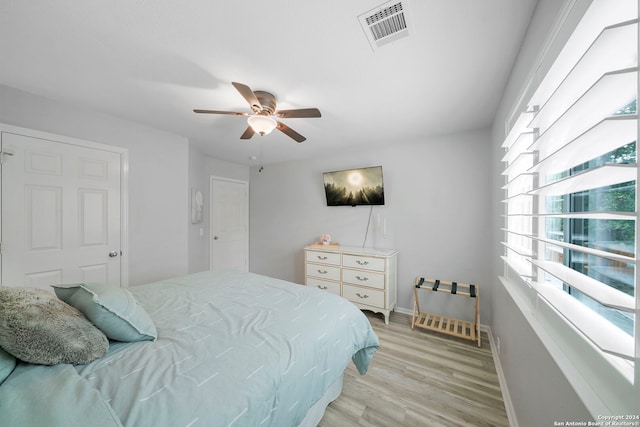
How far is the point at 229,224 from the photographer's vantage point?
430 centimetres

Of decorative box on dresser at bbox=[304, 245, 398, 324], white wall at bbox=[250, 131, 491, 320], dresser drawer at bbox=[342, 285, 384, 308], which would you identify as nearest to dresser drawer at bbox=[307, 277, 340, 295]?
decorative box on dresser at bbox=[304, 245, 398, 324]

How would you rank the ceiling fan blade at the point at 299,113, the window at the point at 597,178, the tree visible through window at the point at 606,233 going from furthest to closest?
the ceiling fan blade at the point at 299,113
the tree visible through window at the point at 606,233
the window at the point at 597,178

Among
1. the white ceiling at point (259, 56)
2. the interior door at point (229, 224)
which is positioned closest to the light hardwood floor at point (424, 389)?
the white ceiling at point (259, 56)

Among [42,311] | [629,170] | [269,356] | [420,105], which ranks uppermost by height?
[420,105]

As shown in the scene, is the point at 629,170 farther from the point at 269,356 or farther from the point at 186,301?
the point at 186,301

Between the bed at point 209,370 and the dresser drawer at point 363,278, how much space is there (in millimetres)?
1218

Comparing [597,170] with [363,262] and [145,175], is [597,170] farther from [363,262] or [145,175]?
[145,175]

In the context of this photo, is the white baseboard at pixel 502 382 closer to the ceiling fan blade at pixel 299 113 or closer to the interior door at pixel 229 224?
the ceiling fan blade at pixel 299 113

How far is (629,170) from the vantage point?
52cm

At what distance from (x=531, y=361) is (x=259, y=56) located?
2311 millimetres

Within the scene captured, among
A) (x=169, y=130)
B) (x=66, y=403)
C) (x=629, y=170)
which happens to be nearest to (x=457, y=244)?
(x=629, y=170)

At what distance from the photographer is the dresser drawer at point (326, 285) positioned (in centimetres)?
317

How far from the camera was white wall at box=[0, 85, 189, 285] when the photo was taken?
2.07 m

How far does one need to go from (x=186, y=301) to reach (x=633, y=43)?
231 cm
